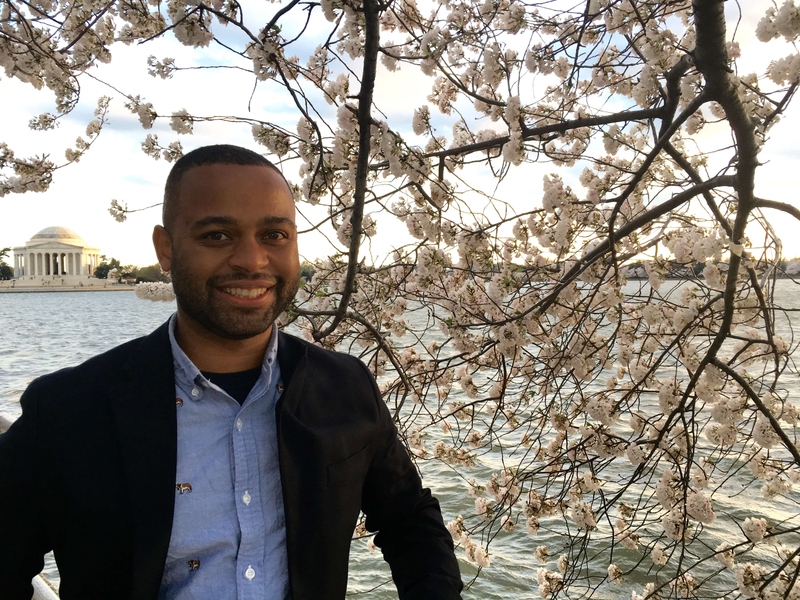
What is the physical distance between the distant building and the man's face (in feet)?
237

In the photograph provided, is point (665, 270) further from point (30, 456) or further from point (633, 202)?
point (30, 456)

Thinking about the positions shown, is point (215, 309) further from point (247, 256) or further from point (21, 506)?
point (21, 506)

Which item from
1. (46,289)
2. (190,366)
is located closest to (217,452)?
(190,366)

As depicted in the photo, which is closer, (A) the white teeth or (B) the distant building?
(A) the white teeth

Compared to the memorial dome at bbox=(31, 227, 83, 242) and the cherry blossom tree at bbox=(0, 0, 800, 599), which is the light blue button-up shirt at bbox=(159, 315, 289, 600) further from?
the memorial dome at bbox=(31, 227, 83, 242)

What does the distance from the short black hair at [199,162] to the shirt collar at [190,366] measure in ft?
0.98

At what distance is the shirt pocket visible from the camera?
4.99 feet

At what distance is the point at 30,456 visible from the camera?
1.30 metres

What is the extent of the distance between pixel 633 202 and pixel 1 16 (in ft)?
12.6

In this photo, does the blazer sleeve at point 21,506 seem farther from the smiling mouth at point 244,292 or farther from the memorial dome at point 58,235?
the memorial dome at point 58,235

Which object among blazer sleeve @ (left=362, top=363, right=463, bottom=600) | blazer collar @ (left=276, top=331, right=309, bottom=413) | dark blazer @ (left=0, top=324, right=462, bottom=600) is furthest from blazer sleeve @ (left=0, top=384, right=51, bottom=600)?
blazer sleeve @ (left=362, top=363, right=463, bottom=600)

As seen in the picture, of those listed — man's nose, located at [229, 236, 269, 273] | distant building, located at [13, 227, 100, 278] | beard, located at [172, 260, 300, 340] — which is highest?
distant building, located at [13, 227, 100, 278]

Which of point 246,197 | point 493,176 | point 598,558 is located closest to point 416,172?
point 493,176

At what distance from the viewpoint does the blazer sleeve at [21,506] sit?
127 cm
